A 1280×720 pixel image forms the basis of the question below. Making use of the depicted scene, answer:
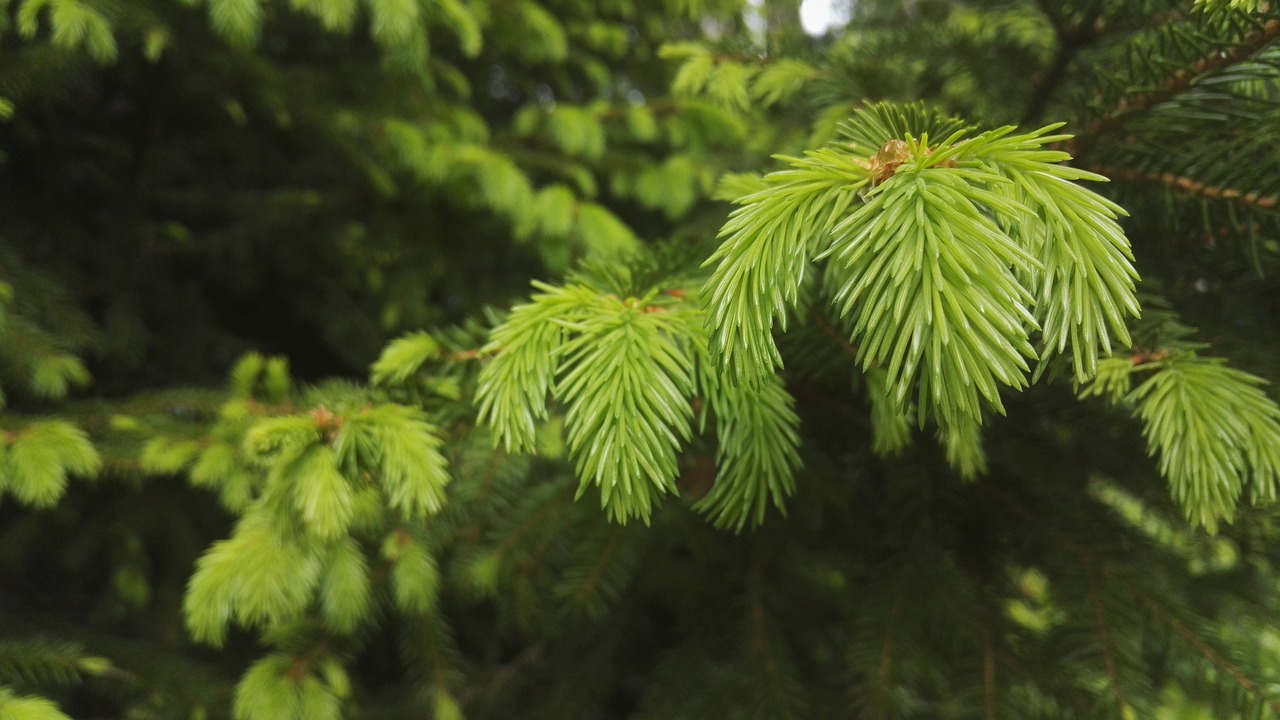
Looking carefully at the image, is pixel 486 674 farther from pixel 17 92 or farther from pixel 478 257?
pixel 17 92

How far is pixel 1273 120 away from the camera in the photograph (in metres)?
0.63

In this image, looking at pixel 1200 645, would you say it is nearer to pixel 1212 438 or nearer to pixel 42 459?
pixel 1212 438

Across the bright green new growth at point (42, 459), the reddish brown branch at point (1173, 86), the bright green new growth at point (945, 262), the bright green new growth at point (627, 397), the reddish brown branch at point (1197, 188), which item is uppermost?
the reddish brown branch at point (1173, 86)

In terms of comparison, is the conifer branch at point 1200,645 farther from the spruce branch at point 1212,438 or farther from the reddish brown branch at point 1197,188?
the reddish brown branch at point 1197,188

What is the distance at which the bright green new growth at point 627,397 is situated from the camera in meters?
0.54

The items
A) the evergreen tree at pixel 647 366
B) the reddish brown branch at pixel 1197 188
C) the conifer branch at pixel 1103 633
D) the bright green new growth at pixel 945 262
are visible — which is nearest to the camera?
the bright green new growth at pixel 945 262

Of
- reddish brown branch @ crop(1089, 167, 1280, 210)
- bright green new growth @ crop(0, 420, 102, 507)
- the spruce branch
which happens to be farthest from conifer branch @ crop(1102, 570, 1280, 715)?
bright green new growth @ crop(0, 420, 102, 507)

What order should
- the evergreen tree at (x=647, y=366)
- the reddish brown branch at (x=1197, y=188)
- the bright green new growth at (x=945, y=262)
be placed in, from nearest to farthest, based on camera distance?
1. the bright green new growth at (x=945, y=262)
2. the evergreen tree at (x=647, y=366)
3. the reddish brown branch at (x=1197, y=188)

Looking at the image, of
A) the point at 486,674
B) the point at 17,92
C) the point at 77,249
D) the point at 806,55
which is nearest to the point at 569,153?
the point at 806,55

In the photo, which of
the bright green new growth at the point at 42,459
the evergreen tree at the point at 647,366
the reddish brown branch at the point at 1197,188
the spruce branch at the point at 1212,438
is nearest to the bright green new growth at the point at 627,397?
the evergreen tree at the point at 647,366

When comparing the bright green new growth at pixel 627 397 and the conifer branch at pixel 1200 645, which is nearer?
the bright green new growth at pixel 627 397

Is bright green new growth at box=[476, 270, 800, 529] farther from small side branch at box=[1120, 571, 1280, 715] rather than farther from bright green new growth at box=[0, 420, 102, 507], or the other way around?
bright green new growth at box=[0, 420, 102, 507]

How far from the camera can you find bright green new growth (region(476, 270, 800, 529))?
54cm

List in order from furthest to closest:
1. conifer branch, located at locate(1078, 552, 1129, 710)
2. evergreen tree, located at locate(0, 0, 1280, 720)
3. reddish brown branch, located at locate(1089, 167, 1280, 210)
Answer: conifer branch, located at locate(1078, 552, 1129, 710) → reddish brown branch, located at locate(1089, 167, 1280, 210) → evergreen tree, located at locate(0, 0, 1280, 720)
